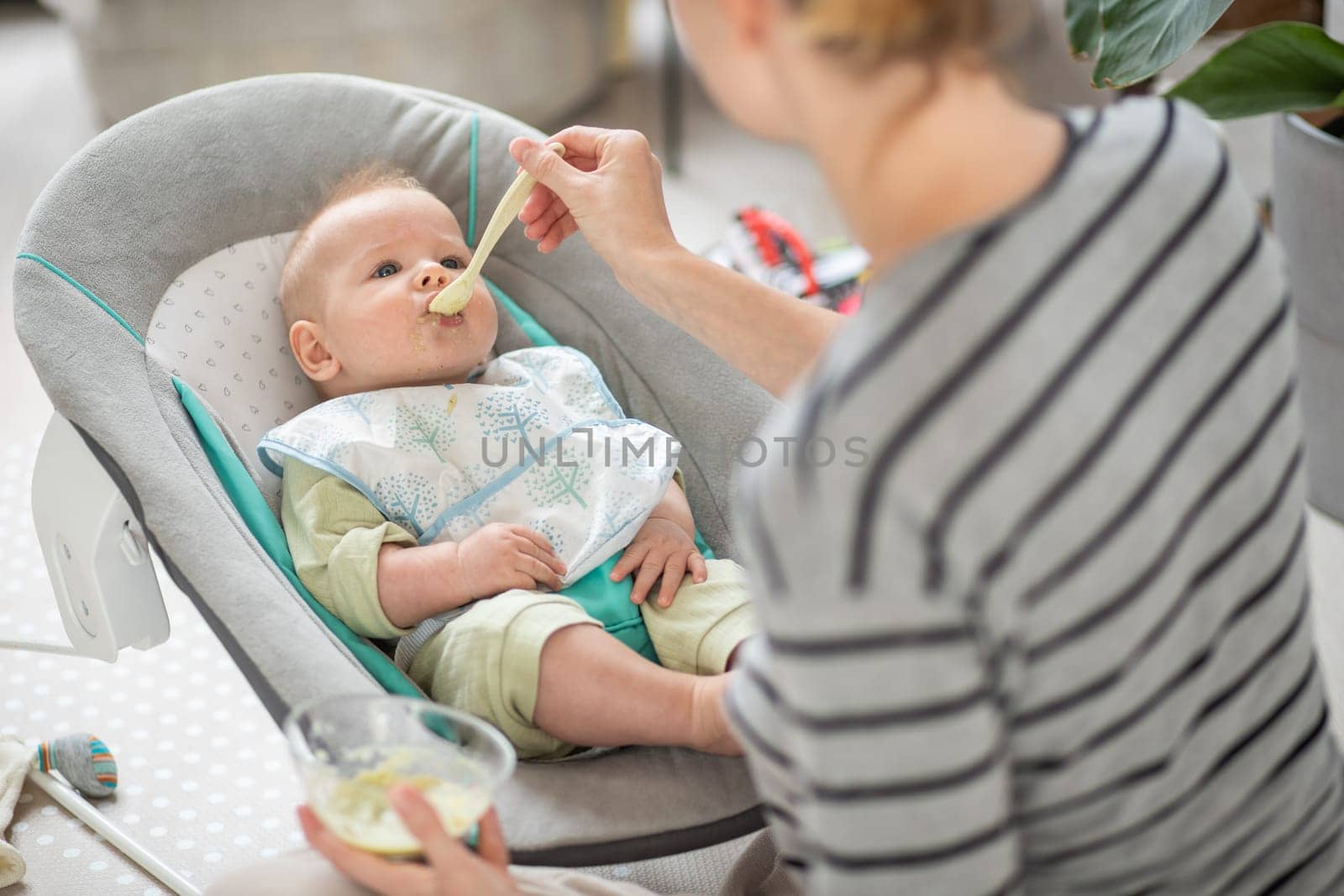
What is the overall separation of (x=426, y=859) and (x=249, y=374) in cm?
71

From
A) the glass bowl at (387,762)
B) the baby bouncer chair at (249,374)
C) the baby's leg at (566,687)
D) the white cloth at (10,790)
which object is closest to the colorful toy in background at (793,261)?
the baby bouncer chair at (249,374)

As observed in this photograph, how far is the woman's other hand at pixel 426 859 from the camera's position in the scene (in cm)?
86

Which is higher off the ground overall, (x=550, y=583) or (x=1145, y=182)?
(x=1145, y=182)

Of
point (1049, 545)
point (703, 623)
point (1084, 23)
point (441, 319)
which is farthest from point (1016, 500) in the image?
point (1084, 23)

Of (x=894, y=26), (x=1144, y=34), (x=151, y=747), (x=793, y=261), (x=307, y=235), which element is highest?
(x=894, y=26)

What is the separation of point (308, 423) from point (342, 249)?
0.67ft

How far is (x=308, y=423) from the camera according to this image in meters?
1.35

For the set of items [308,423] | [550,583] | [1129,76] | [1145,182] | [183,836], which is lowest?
[183,836]

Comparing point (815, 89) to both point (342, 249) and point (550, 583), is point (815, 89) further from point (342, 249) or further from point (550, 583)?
point (342, 249)

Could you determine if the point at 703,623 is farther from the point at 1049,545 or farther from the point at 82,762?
the point at 82,762

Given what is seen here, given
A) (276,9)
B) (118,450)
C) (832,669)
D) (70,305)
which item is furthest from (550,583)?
(276,9)

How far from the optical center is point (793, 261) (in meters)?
2.48

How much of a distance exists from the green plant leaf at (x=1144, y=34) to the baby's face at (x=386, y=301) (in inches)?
31.7

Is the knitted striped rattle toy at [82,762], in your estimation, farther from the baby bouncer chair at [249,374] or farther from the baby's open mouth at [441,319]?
the baby's open mouth at [441,319]
